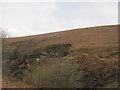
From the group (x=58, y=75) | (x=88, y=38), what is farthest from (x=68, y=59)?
(x=88, y=38)

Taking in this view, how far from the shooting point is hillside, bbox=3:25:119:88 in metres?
12.1

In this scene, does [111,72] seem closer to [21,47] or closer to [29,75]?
[29,75]

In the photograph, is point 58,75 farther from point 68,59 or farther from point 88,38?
point 88,38

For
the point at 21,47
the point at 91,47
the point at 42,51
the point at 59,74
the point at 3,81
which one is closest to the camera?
the point at 59,74

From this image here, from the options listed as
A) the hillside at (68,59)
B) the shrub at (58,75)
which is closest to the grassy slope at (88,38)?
the hillside at (68,59)

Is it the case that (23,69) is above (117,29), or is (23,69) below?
below

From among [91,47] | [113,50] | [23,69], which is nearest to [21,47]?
[23,69]

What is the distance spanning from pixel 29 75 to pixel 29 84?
27.3 inches

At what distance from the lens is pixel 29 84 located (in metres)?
13.0

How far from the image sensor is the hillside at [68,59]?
39.7 ft

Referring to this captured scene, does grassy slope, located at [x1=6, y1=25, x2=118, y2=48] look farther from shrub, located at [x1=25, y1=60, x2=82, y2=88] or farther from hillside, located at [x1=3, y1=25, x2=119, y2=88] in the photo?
shrub, located at [x1=25, y1=60, x2=82, y2=88]

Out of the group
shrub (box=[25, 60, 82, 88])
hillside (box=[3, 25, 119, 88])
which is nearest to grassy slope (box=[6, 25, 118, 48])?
hillside (box=[3, 25, 119, 88])

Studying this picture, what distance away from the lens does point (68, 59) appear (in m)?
13.7

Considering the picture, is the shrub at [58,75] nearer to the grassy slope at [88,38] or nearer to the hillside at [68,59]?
the hillside at [68,59]
